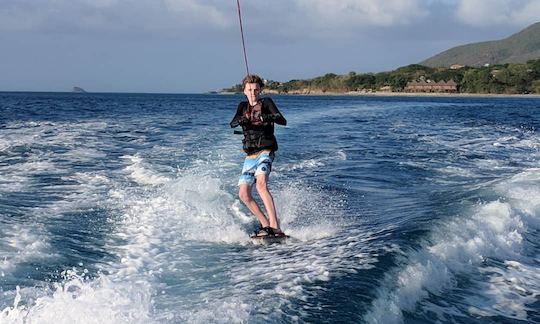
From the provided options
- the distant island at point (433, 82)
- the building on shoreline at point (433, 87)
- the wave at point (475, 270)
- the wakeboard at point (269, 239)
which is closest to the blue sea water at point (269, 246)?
the wave at point (475, 270)

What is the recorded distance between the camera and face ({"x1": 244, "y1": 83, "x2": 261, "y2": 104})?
6.78 meters

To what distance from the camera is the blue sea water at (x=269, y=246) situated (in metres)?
4.24

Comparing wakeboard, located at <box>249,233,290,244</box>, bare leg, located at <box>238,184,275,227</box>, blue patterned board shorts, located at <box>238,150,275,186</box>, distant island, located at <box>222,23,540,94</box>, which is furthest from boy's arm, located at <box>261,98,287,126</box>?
distant island, located at <box>222,23,540,94</box>

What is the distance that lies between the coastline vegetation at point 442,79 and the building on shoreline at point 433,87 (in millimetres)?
1420

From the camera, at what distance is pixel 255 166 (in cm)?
702

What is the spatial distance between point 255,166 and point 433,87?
147 m

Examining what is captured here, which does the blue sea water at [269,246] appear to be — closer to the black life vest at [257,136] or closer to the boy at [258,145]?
the boy at [258,145]

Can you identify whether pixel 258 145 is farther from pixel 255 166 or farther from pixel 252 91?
pixel 252 91

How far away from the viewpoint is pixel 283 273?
16.6 feet

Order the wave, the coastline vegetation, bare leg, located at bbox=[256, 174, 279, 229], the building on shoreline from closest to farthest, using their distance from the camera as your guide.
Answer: the wave → bare leg, located at bbox=[256, 174, 279, 229] → the coastline vegetation → the building on shoreline

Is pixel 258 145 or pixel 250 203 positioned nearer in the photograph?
pixel 250 203

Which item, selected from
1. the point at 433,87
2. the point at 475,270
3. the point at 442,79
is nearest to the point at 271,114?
the point at 475,270

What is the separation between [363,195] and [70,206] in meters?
4.41

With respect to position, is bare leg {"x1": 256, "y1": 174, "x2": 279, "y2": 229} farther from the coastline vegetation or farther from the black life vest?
the coastline vegetation
